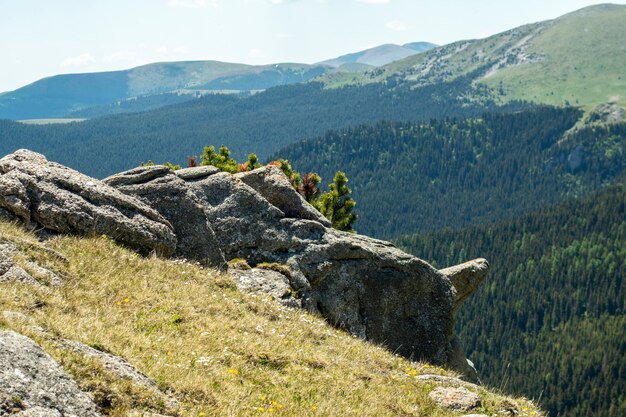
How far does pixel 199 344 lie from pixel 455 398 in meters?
6.98

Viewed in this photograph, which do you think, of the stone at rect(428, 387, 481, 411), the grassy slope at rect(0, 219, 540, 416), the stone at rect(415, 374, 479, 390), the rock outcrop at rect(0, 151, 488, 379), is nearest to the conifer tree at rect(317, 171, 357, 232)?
the rock outcrop at rect(0, 151, 488, 379)

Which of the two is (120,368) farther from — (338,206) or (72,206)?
(338,206)

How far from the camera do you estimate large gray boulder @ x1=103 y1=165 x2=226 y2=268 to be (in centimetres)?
2425

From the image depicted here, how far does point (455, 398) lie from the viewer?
16.5 meters

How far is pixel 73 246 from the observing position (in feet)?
64.3

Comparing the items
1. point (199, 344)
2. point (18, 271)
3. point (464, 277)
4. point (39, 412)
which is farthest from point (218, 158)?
point (39, 412)

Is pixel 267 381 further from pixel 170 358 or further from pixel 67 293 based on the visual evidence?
pixel 67 293

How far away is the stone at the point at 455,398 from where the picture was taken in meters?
16.1

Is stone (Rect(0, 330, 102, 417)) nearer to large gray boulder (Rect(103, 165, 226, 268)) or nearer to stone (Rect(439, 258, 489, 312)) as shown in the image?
large gray boulder (Rect(103, 165, 226, 268))

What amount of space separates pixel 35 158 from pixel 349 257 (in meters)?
13.6

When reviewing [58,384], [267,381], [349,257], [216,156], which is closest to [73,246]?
[267,381]

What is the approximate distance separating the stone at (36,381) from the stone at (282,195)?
Result: 766 inches

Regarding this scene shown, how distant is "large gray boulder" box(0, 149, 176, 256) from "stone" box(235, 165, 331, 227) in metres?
7.29

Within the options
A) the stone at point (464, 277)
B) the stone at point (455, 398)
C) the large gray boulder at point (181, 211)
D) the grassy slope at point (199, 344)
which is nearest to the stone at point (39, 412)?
the grassy slope at point (199, 344)
